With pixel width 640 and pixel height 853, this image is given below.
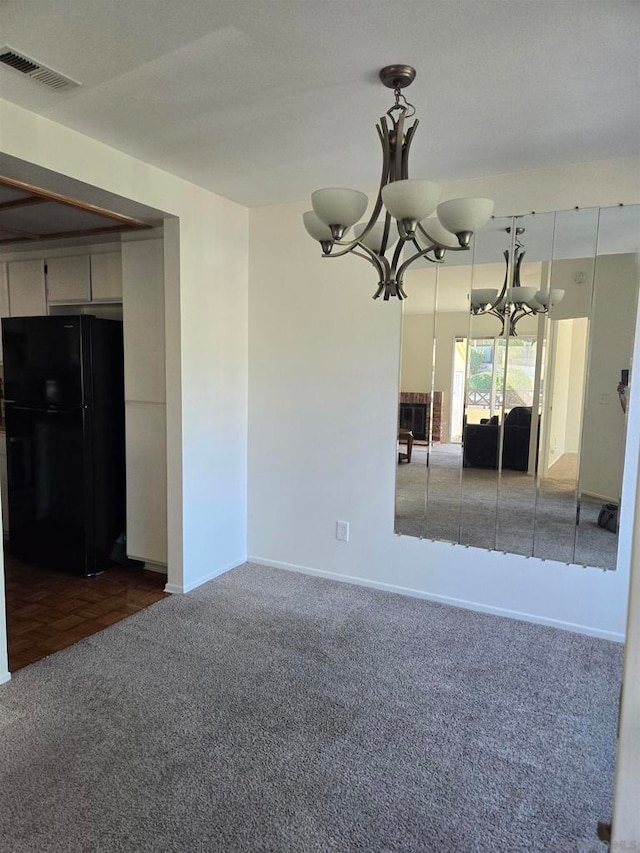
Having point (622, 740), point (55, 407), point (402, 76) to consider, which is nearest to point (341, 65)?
point (402, 76)

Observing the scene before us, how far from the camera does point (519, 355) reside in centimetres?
298

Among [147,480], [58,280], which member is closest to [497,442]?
[147,480]

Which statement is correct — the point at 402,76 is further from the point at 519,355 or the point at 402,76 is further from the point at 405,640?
the point at 405,640

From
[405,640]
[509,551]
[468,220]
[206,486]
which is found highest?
[468,220]

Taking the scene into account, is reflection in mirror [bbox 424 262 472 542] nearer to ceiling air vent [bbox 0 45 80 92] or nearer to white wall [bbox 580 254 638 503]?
white wall [bbox 580 254 638 503]

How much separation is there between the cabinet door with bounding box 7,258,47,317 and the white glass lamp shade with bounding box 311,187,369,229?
3132 mm

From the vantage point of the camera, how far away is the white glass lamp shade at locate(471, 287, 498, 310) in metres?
3.04

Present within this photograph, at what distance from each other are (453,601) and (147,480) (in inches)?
83.2

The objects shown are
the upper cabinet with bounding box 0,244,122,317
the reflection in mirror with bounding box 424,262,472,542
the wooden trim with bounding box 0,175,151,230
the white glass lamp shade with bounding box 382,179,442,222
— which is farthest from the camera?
the upper cabinet with bounding box 0,244,122,317

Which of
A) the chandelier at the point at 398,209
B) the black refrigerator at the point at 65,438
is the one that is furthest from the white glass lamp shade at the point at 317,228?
the black refrigerator at the point at 65,438

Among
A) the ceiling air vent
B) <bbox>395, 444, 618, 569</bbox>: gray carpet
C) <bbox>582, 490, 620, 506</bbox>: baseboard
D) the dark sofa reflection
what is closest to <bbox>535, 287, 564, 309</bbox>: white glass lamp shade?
the dark sofa reflection

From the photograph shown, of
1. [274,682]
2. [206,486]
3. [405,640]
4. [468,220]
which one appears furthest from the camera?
[206,486]

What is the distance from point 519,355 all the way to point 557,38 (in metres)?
1.54

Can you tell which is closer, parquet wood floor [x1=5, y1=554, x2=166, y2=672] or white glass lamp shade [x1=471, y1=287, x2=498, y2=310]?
parquet wood floor [x1=5, y1=554, x2=166, y2=672]
